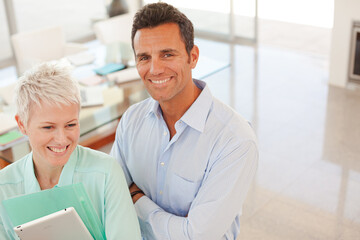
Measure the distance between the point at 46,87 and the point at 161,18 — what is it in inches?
21.4

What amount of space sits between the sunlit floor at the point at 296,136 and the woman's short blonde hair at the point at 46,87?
8.19ft

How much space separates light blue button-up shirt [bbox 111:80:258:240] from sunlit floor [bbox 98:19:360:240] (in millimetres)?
1905

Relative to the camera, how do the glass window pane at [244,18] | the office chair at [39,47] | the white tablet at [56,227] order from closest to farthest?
the white tablet at [56,227] < the office chair at [39,47] < the glass window pane at [244,18]

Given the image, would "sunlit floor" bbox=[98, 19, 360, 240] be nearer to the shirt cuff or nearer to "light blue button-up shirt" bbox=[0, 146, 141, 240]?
the shirt cuff

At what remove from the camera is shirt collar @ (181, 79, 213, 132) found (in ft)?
7.00

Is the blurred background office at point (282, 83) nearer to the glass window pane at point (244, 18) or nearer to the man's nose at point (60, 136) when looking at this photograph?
the glass window pane at point (244, 18)

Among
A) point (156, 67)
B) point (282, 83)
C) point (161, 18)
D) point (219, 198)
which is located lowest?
point (282, 83)

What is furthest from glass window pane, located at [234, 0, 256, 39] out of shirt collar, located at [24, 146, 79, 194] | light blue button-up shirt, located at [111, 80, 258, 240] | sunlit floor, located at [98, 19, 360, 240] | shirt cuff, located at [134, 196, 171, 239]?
shirt collar, located at [24, 146, 79, 194]

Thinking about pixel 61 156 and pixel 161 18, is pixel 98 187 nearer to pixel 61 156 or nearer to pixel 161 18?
pixel 61 156

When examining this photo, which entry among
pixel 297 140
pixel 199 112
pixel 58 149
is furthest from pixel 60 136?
pixel 297 140

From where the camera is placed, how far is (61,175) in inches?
78.5

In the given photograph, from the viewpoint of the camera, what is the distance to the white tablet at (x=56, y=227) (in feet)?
5.62

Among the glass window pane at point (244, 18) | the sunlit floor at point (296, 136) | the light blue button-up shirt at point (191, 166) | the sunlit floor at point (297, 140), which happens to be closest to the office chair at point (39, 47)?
the sunlit floor at point (296, 136)

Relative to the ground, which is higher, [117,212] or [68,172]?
[68,172]
